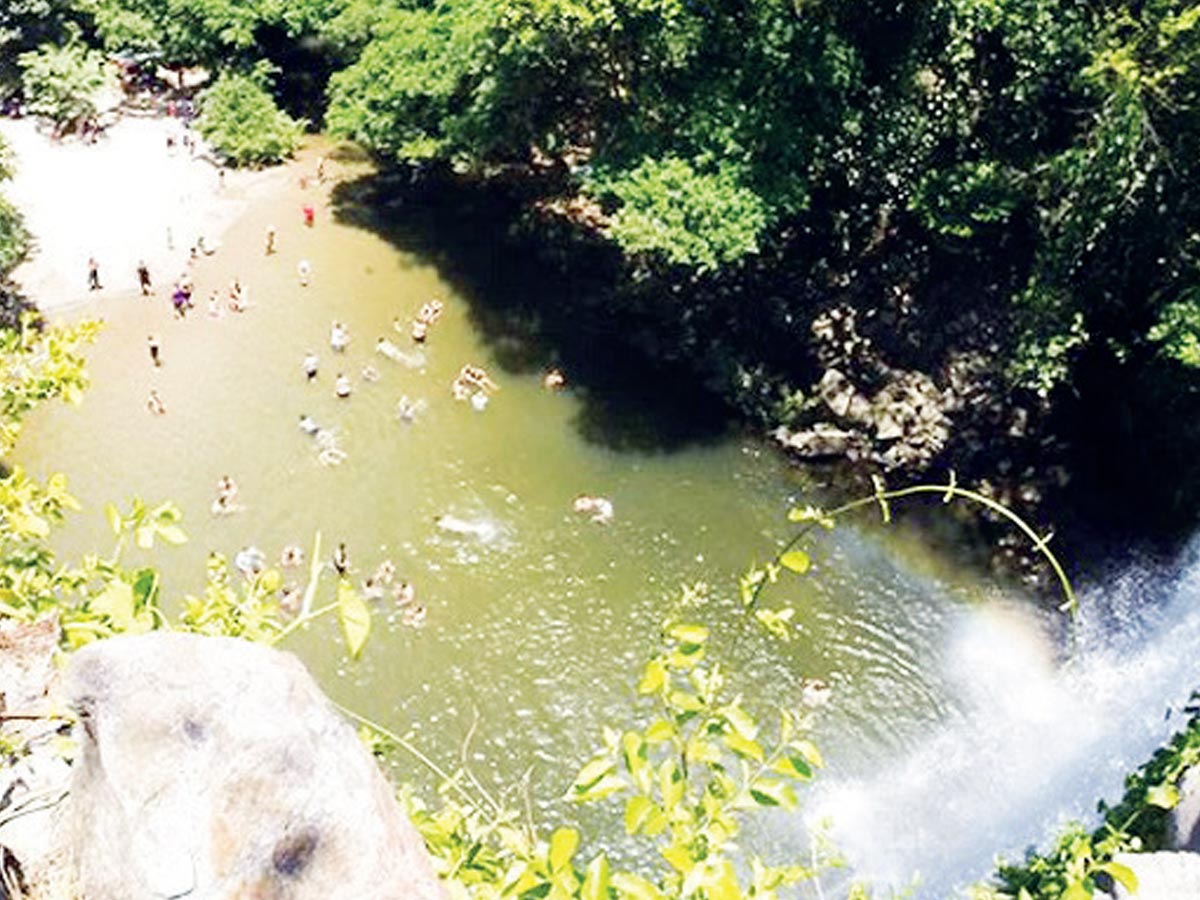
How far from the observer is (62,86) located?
36.8 metres

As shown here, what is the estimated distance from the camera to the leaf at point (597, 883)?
4195mm

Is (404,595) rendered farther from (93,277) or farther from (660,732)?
(660,732)

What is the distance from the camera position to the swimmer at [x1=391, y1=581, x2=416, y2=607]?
2400 centimetres

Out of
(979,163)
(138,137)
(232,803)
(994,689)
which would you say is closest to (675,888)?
(232,803)

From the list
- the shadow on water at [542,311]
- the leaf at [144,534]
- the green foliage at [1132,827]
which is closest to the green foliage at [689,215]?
the shadow on water at [542,311]

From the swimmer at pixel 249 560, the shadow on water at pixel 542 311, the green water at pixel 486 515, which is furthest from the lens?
the shadow on water at pixel 542 311

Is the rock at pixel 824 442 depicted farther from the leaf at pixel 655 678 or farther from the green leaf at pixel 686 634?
the leaf at pixel 655 678

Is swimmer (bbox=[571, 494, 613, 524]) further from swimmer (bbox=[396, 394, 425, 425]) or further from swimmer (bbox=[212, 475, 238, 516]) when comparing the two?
swimmer (bbox=[212, 475, 238, 516])

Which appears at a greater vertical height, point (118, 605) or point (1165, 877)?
point (118, 605)

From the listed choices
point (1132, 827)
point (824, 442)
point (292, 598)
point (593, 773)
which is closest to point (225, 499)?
point (292, 598)

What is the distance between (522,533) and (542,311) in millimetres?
7582

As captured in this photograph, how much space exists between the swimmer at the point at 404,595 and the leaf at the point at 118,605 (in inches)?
706

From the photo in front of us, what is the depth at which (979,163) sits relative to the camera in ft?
80.3

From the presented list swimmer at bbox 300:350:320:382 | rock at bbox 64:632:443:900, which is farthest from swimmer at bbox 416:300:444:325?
rock at bbox 64:632:443:900
